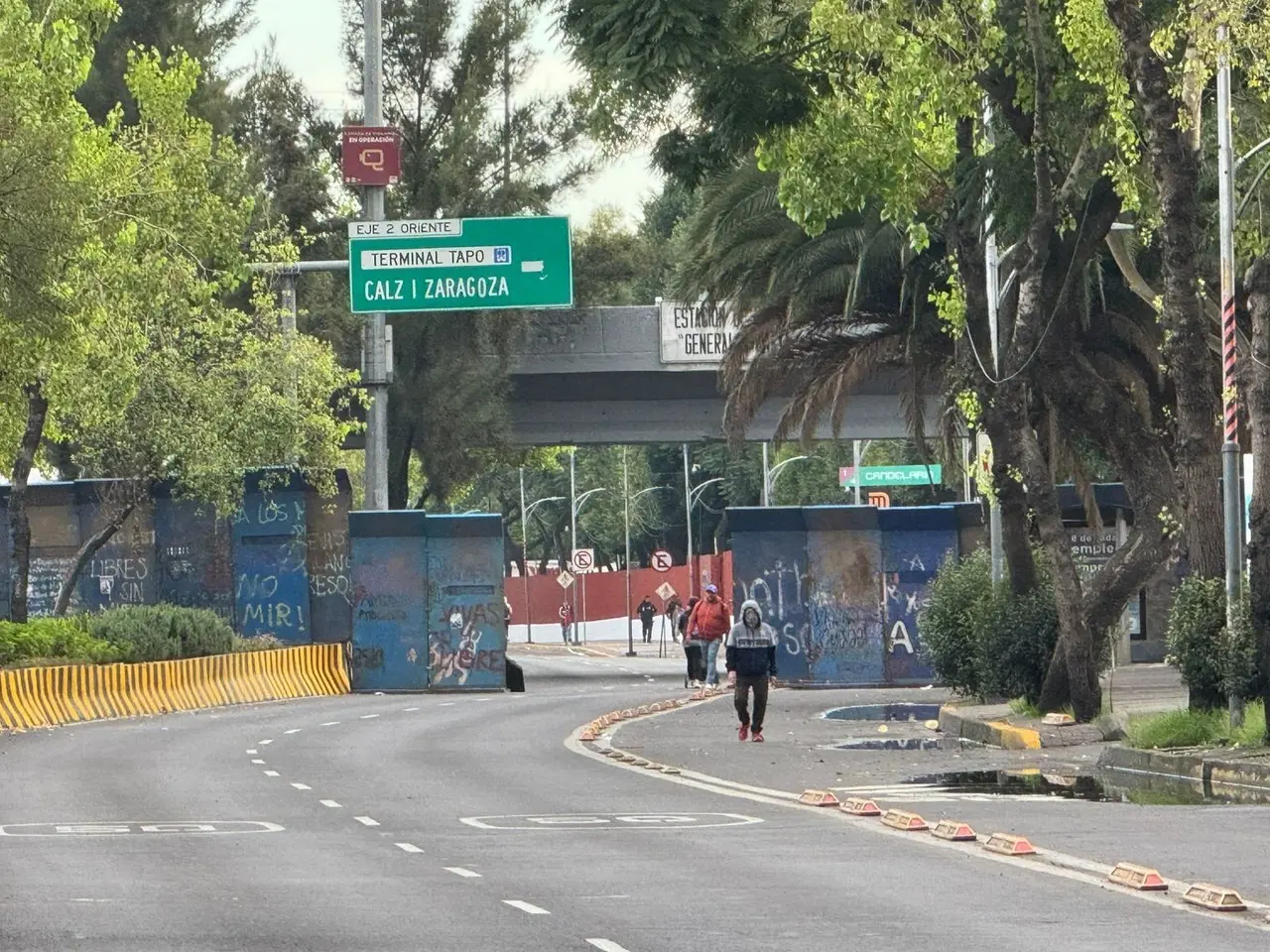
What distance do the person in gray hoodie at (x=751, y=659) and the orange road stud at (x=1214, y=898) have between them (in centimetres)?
1281

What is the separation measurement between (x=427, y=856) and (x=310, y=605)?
27.5 meters

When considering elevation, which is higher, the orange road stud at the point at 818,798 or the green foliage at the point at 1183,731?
the green foliage at the point at 1183,731

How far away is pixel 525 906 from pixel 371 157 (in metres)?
24.1

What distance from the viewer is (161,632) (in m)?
34.7

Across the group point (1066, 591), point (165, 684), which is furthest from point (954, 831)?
point (165, 684)

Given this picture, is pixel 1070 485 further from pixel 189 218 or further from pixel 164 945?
pixel 164 945

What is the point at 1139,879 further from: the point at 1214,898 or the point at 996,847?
the point at 996,847

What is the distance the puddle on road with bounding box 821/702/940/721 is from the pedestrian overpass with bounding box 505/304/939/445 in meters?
13.5

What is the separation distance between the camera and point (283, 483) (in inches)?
1590

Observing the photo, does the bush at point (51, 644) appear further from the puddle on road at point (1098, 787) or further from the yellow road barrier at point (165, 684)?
the puddle on road at point (1098, 787)

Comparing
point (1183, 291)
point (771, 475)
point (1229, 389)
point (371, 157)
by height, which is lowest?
point (1229, 389)

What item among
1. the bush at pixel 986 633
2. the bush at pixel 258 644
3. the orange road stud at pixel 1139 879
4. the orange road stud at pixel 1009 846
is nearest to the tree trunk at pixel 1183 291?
the bush at pixel 986 633

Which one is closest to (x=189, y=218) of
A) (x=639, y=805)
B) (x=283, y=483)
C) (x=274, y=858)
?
(x=283, y=483)

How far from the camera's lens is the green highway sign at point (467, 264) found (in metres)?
32.5
